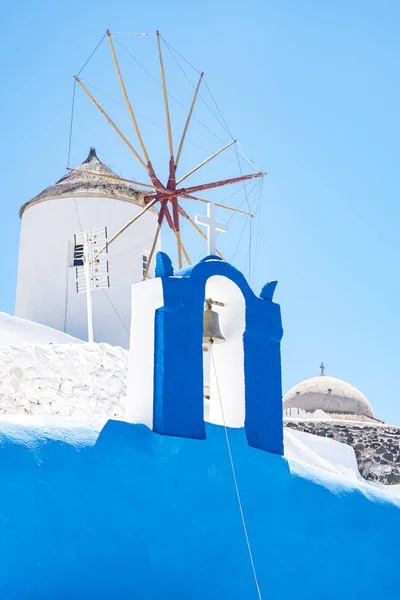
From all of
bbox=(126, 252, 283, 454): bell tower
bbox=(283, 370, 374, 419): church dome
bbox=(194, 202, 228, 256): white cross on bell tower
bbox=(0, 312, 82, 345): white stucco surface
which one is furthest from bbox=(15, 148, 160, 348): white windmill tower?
bbox=(126, 252, 283, 454): bell tower

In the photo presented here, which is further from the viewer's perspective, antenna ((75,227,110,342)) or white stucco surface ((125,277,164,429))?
antenna ((75,227,110,342))

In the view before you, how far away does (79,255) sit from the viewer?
11.4 meters

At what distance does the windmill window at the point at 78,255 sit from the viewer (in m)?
11.3

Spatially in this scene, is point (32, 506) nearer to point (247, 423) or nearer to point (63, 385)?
point (247, 423)

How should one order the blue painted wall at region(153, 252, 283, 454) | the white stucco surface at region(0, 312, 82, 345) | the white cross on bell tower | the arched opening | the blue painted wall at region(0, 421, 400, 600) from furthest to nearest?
the white stucco surface at region(0, 312, 82, 345) < the white cross on bell tower < the arched opening < the blue painted wall at region(153, 252, 283, 454) < the blue painted wall at region(0, 421, 400, 600)

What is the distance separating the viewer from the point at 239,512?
4.26 m

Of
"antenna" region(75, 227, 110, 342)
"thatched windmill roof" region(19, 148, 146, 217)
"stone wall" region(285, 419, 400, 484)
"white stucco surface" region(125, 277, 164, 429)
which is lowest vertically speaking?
"stone wall" region(285, 419, 400, 484)

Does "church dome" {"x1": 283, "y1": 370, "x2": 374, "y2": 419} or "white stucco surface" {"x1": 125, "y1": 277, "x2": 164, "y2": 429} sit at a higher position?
"white stucco surface" {"x1": 125, "y1": 277, "x2": 164, "y2": 429}

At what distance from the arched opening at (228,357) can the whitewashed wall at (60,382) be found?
9.16 feet

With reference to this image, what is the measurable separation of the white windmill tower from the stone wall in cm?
301

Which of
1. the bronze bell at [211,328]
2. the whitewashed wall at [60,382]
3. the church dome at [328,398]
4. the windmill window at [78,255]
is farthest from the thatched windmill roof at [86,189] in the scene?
the bronze bell at [211,328]

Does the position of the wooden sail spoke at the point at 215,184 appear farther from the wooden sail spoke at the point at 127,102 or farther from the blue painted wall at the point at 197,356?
the blue painted wall at the point at 197,356

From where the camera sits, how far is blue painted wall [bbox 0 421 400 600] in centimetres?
347

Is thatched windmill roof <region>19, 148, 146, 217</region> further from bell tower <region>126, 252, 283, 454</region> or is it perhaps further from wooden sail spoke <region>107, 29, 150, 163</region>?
bell tower <region>126, 252, 283, 454</region>
